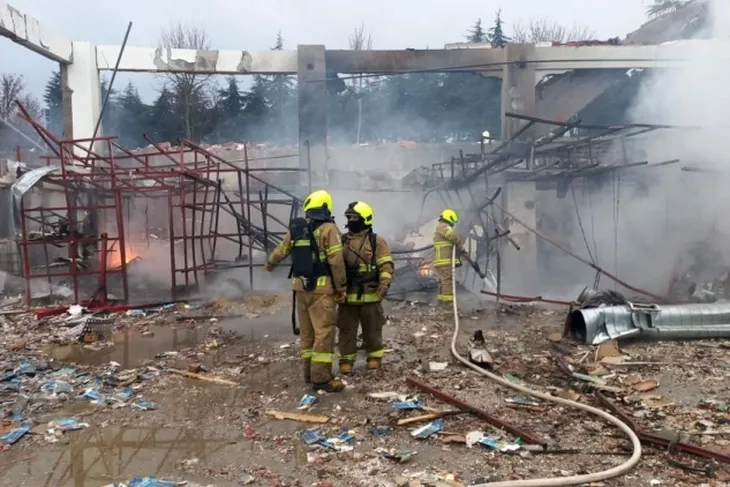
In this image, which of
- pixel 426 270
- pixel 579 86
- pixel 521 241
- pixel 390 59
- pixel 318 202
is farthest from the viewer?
pixel 579 86

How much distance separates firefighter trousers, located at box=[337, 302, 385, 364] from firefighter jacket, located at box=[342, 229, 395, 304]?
14 centimetres

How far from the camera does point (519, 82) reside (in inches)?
663

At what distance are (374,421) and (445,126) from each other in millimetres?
20355

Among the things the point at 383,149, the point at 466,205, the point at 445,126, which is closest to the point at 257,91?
the point at 445,126

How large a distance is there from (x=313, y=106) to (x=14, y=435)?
1277cm

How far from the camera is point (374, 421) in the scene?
5.07 meters

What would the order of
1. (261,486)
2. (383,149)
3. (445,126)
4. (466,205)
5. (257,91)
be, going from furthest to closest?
Result: (257,91) → (445,126) → (383,149) → (466,205) → (261,486)

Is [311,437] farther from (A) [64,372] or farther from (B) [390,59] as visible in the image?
(B) [390,59]

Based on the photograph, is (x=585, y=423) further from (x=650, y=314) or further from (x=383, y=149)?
(x=383, y=149)

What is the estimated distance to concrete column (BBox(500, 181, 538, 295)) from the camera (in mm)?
15148

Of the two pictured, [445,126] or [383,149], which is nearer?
[383,149]

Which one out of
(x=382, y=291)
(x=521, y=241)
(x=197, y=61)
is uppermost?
(x=197, y=61)

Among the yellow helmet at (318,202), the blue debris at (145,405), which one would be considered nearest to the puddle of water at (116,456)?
the blue debris at (145,405)

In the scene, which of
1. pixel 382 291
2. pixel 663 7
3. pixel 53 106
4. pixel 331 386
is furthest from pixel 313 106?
pixel 53 106
